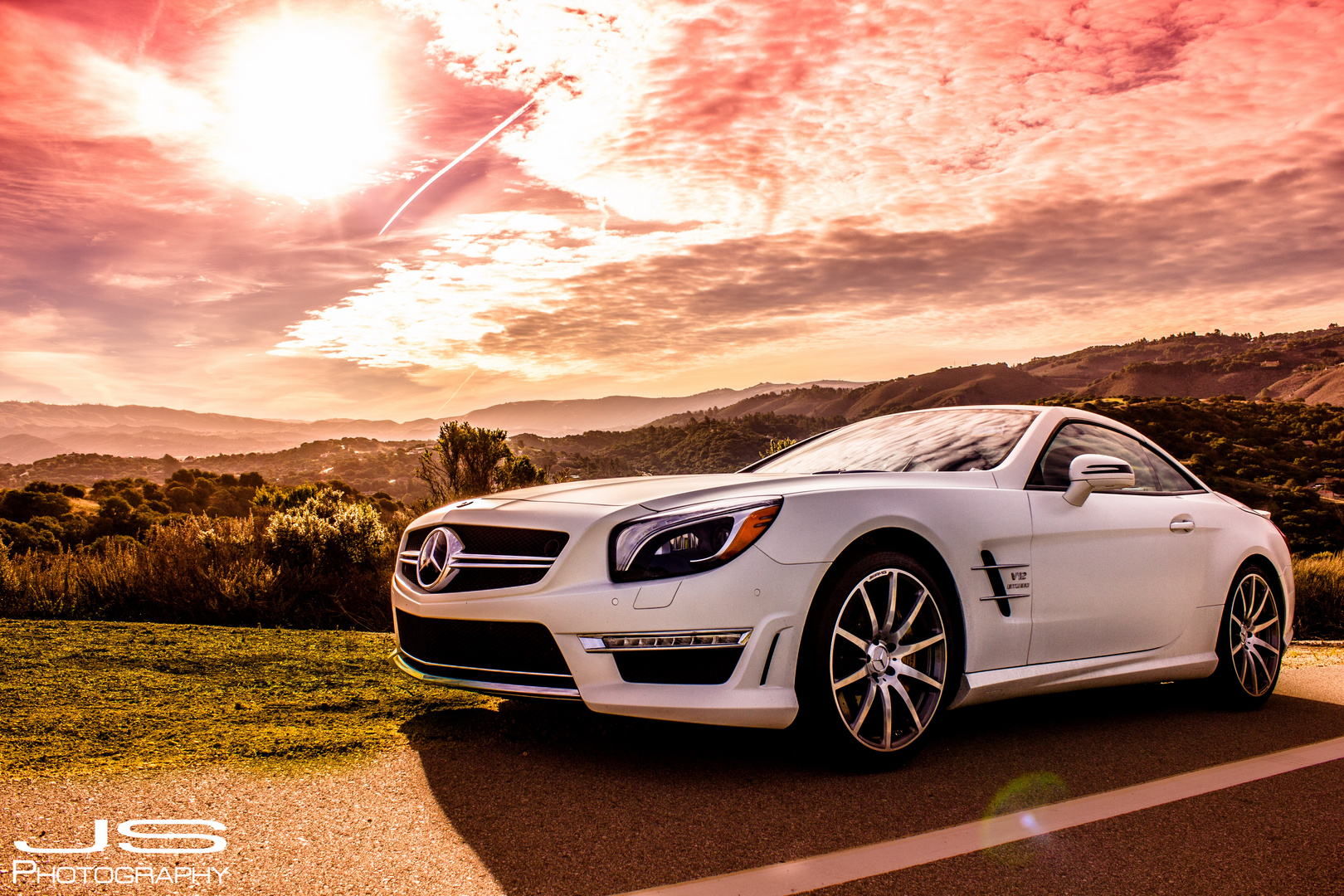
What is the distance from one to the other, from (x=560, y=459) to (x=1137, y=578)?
1256 inches

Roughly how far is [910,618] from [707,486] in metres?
0.97

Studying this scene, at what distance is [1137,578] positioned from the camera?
16.2 ft

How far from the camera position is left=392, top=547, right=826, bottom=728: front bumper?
141 inches

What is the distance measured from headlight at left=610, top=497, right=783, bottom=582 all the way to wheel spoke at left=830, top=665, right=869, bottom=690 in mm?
632

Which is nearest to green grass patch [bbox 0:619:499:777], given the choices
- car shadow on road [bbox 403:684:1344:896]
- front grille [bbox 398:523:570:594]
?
car shadow on road [bbox 403:684:1344:896]

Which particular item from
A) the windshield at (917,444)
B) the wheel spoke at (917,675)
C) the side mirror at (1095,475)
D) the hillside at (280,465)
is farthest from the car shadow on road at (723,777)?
the hillside at (280,465)

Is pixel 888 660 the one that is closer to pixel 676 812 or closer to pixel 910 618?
pixel 910 618

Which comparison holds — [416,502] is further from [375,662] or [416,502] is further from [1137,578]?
[1137,578]

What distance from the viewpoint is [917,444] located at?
509 centimetres

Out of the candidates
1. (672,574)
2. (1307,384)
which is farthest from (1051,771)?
(1307,384)

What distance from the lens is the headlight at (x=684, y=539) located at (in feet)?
12.0

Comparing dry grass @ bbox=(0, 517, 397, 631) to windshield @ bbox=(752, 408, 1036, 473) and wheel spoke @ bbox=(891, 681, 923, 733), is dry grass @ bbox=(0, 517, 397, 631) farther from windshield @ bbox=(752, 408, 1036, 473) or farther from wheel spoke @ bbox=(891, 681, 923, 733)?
wheel spoke @ bbox=(891, 681, 923, 733)

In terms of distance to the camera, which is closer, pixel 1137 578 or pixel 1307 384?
pixel 1137 578

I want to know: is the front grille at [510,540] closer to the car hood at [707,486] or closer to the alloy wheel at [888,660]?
the car hood at [707,486]
